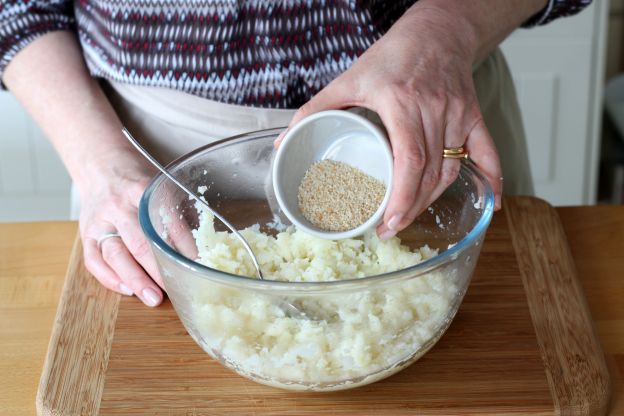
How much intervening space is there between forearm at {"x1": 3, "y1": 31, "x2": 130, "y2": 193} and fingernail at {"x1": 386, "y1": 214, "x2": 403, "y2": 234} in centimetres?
43

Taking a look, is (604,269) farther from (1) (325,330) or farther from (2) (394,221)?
(1) (325,330)

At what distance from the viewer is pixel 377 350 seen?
2.77 ft

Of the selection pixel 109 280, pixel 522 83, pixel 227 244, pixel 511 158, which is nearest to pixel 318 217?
A: pixel 227 244

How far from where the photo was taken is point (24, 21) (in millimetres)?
1241

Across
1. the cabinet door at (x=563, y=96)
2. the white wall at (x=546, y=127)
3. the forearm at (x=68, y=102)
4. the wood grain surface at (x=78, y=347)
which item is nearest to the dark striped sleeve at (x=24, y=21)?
the forearm at (x=68, y=102)

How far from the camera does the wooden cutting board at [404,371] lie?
2.86 feet

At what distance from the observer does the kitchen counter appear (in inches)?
37.1

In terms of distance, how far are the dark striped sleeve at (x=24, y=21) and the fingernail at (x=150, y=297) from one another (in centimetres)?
46

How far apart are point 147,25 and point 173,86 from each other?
0.29 feet

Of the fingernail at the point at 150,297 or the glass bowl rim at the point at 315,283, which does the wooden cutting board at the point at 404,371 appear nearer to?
the fingernail at the point at 150,297

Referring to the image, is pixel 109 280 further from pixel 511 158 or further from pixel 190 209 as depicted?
pixel 511 158

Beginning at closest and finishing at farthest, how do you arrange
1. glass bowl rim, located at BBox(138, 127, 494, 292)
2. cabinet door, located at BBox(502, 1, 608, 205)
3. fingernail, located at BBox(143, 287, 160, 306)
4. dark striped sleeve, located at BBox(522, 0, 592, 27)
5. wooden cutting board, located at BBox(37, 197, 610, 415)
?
1. glass bowl rim, located at BBox(138, 127, 494, 292)
2. wooden cutting board, located at BBox(37, 197, 610, 415)
3. fingernail, located at BBox(143, 287, 160, 306)
4. dark striped sleeve, located at BBox(522, 0, 592, 27)
5. cabinet door, located at BBox(502, 1, 608, 205)

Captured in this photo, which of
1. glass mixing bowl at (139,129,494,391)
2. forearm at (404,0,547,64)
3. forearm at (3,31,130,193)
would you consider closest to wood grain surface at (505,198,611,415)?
glass mixing bowl at (139,129,494,391)

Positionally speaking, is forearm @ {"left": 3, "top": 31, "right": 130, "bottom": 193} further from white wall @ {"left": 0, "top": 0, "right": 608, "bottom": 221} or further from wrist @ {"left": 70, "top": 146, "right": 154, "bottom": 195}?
white wall @ {"left": 0, "top": 0, "right": 608, "bottom": 221}
